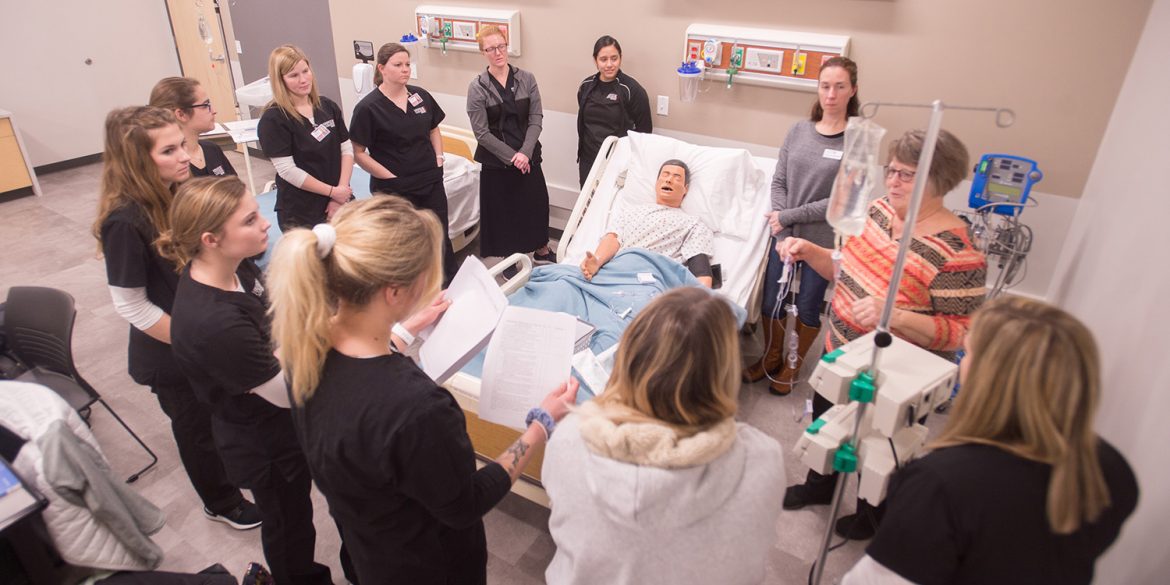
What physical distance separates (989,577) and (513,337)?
3.97 ft

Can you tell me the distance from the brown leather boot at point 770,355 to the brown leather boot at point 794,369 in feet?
0.18

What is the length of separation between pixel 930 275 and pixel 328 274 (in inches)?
65.6

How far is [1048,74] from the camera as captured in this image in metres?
2.97

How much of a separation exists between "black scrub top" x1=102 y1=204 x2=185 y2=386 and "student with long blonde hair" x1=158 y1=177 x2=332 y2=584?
0.08 metres

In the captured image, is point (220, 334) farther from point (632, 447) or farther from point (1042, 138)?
point (1042, 138)

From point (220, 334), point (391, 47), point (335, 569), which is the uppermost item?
point (391, 47)

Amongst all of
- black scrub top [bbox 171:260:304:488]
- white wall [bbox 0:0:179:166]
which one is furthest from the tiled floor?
white wall [bbox 0:0:179:166]

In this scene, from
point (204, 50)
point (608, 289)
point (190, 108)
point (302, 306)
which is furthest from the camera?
point (204, 50)

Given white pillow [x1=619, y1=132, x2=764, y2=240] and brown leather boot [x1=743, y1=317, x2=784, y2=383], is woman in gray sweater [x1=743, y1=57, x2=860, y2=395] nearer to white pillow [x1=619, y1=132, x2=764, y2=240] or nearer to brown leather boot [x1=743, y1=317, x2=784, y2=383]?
brown leather boot [x1=743, y1=317, x2=784, y2=383]

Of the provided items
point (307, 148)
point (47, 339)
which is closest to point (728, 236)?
point (307, 148)

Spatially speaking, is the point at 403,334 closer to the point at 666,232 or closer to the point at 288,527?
the point at 288,527

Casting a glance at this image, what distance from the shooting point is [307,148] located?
309 centimetres

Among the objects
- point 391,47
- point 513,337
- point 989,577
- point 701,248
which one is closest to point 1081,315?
point 701,248

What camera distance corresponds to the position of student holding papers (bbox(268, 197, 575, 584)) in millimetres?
1167
